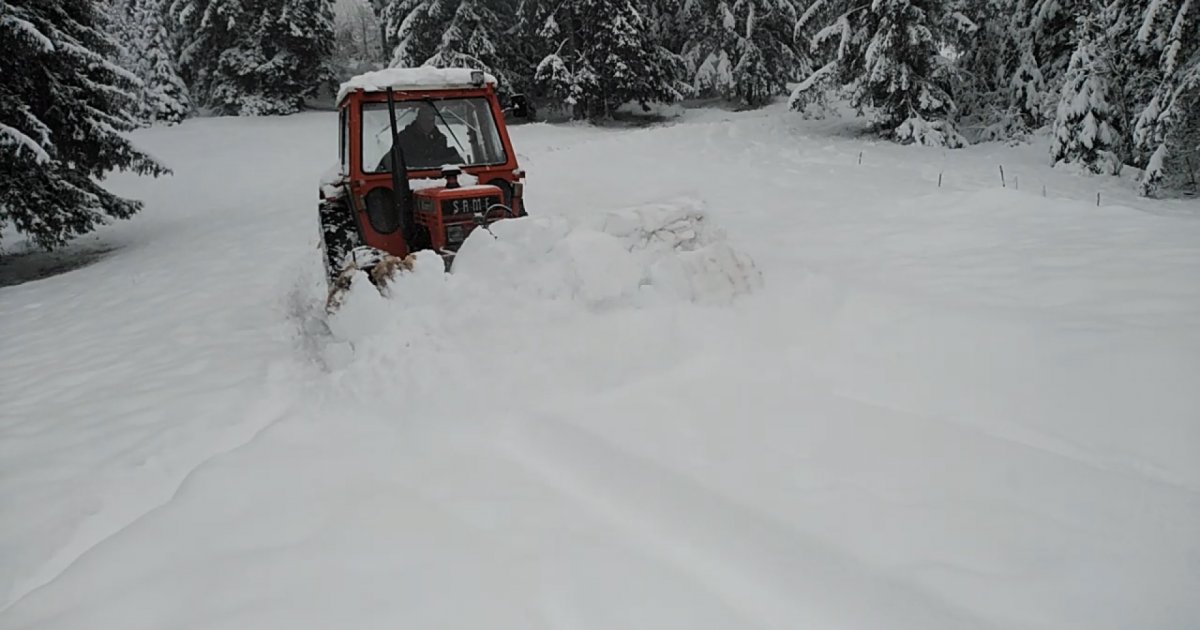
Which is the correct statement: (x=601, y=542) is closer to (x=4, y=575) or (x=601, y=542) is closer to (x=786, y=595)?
(x=786, y=595)

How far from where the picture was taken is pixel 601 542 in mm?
2561

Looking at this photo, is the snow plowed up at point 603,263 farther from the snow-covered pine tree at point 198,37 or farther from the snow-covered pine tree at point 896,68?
the snow-covered pine tree at point 198,37

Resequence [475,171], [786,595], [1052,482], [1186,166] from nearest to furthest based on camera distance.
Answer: [786,595] → [1052,482] → [475,171] → [1186,166]

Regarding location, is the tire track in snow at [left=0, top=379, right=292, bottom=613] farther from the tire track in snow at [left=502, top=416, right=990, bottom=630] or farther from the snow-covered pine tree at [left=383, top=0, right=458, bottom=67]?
the snow-covered pine tree at [left=383, top=0, right=458, bottom=67]

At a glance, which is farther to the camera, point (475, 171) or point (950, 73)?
point (950, 73)

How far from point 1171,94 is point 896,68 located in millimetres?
6192

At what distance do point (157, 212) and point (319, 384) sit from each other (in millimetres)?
14742

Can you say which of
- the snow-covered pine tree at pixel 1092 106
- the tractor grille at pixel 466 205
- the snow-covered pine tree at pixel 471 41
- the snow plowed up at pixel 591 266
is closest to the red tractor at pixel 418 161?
the tractor grille at pixel 466 205

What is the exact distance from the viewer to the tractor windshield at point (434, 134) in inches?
222

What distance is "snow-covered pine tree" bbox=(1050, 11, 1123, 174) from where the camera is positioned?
12.7m

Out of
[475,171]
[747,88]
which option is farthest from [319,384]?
Result: [747,88]

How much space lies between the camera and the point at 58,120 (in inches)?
409

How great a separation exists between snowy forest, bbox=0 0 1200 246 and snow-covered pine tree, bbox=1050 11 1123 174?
0.12 ft

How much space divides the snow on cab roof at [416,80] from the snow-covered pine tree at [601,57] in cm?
1832
